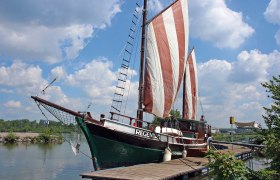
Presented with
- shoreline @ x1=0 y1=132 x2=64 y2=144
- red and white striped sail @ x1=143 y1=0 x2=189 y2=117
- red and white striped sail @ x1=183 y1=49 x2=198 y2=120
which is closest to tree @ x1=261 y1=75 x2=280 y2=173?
red and white striped sail @ x1=143 y1=0 x2=189 y2=117

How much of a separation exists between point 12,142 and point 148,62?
53.0 meters

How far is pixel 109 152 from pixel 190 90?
2412 centimetres

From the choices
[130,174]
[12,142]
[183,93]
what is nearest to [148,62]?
[130,174]

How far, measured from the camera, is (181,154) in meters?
26.8

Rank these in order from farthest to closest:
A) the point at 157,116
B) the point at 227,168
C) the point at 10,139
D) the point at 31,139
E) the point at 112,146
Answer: the point at 31,139 < the point at 10,139 < the point at 157,116 < the point at 112,146 < the point at 227,168

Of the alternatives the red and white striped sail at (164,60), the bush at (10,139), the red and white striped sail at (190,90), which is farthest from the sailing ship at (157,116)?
the bush at (10,139)

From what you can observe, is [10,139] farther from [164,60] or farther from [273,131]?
[273,131]

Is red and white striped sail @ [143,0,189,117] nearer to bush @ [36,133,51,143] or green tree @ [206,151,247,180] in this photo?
green tree @ [206,151,247,180]

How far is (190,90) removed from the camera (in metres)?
43.6

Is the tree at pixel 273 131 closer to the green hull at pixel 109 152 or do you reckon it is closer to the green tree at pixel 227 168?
the green tree at pixel 227 168

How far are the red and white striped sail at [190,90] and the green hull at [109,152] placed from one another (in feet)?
69.3

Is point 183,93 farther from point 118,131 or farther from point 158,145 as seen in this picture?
point 118,131

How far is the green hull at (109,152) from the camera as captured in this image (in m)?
21.2

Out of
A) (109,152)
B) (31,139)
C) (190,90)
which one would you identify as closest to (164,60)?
(109,152)
